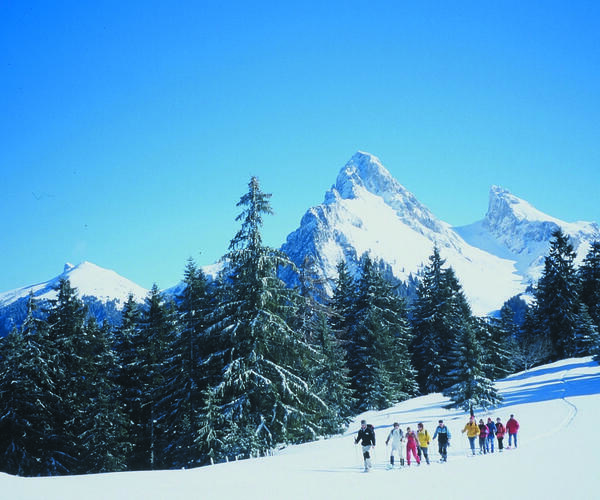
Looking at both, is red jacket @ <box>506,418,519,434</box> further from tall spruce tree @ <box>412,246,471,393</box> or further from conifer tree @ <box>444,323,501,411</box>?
tall spruce tree @ <box>412,246,471,393</box>

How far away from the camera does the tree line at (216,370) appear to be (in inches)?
949

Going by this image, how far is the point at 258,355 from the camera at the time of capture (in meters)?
23.9

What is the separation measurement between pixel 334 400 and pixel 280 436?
12.5 meters

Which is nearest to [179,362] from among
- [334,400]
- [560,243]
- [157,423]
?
[157,423]

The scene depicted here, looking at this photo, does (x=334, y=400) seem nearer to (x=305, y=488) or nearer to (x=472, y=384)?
(x=472, y=384)

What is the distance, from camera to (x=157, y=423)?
111 feet

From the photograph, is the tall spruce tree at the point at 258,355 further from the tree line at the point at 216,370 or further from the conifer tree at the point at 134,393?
the conifer tree at the point at 134,393

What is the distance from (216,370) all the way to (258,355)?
15.7 feet

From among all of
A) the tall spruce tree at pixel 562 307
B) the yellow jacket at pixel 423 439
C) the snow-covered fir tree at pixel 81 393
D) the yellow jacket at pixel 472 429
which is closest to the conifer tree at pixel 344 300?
the snow-covered fir tree at pixel 81 393

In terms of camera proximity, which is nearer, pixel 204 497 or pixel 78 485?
pixel 204 497

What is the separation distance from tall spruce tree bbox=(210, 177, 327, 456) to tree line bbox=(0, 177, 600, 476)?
0.23 feet

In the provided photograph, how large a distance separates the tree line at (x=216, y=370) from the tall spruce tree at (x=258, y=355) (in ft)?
0.23

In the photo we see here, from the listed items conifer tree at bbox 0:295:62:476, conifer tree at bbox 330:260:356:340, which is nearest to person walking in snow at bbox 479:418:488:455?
conifer tree at bbox 0:295:62:476

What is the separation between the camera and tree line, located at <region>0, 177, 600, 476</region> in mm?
24094
